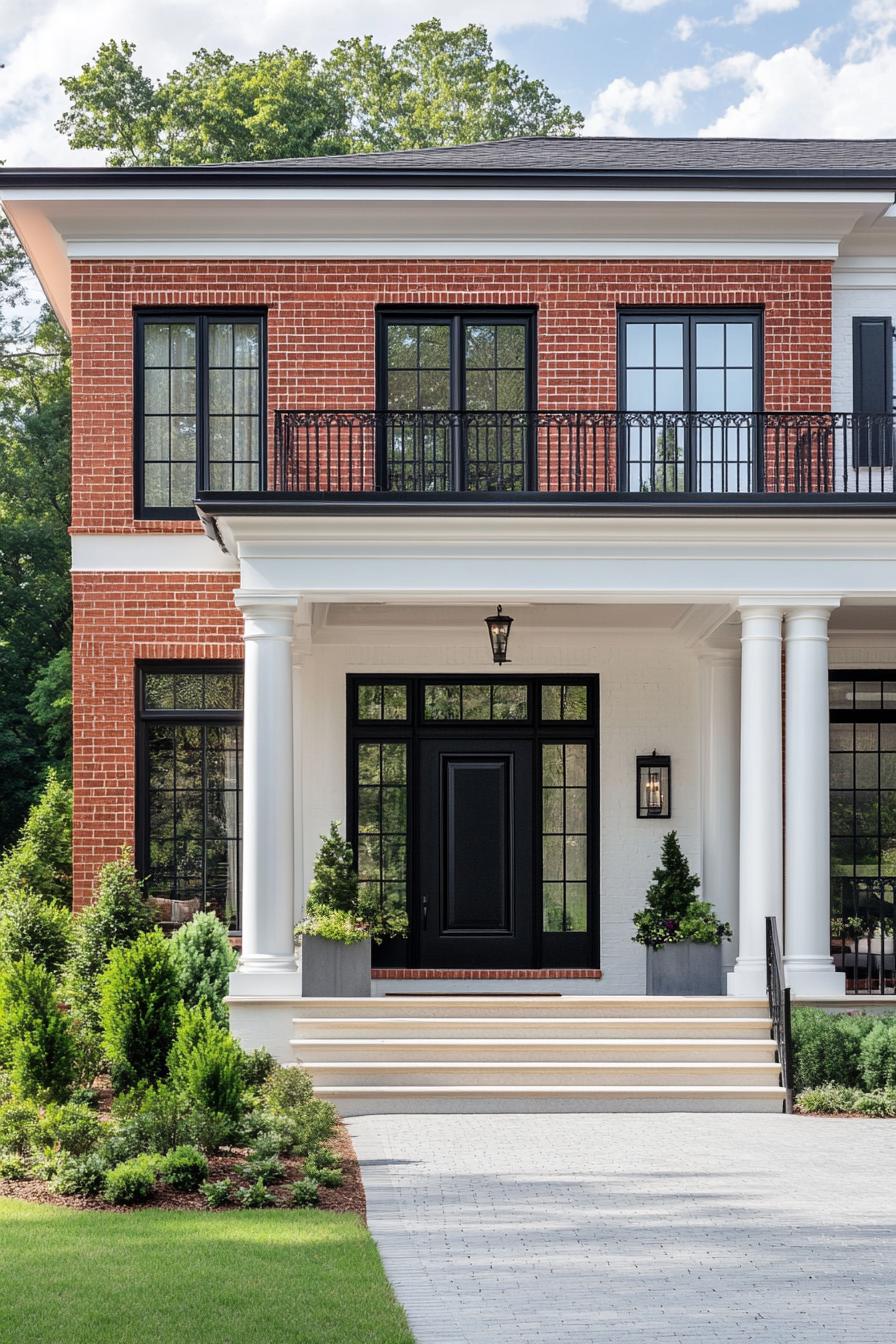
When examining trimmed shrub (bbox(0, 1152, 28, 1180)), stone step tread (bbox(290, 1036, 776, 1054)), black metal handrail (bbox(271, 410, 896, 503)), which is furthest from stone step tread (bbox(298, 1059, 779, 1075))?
black metal handrail (bbox(271, 410, 896, 503))

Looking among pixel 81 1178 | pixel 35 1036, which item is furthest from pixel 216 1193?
pixel 35 1036

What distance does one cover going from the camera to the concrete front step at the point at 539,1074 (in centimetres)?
1251

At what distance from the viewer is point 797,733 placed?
13500 millimetres

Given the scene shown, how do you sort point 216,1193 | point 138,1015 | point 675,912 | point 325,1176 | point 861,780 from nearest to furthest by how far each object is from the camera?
1. point 216,1193
2. point 325,1176
3. point 138,1015
4. point 675,912
5. point 861,780

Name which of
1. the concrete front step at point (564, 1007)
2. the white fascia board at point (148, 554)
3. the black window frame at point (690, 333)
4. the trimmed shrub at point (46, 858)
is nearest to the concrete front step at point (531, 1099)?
the concrete front step at point (564, 1007)

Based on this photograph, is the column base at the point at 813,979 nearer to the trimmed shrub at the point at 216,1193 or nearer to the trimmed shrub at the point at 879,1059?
the trimmed shrub at the point at 879,1059

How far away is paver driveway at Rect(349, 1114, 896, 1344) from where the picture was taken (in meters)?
7.03

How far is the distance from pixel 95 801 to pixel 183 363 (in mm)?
4606

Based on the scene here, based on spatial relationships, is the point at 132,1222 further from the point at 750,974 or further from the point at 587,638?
the point at 587,638

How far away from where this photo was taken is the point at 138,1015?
11.5m

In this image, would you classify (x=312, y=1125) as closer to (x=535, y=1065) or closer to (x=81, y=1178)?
(x=81, y=1178)

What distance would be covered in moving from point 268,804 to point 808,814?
469cm

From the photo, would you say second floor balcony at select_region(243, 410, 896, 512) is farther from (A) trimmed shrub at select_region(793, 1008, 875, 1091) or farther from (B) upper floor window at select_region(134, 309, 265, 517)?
(A) trimmed shrub at select_region(793, 1008, 875, 1091)

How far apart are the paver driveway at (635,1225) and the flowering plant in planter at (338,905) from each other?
69.0 inches
